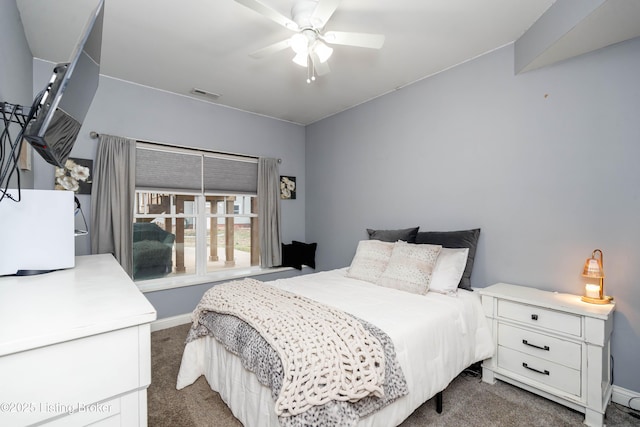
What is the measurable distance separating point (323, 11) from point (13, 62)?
2.02 meters

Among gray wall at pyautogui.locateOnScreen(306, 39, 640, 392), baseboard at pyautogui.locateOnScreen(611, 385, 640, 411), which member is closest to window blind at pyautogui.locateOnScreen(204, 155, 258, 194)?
gray wall at pyautogui.locateOnScreen(306, 39, 640, 392)

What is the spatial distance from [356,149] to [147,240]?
274 centimetres

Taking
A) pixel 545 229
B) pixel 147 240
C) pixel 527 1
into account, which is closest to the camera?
pixel 527 1

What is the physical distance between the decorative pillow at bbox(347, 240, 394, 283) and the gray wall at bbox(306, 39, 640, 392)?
1.90 feet

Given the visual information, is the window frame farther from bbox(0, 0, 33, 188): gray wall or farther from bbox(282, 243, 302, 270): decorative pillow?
bbox(0, 0, 33, 188): gray wall

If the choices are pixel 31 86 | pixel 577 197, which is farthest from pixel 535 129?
pixel 31 86

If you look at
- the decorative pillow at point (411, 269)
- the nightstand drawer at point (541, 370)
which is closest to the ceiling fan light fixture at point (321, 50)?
the decorative pillow at point (411, 269)

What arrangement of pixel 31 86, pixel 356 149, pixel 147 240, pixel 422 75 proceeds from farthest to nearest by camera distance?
pixel 356 149 → pixel 147 240 → pixel 422 75 → pixel 31 86

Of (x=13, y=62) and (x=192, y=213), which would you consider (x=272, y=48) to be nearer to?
(x=13, y=62)

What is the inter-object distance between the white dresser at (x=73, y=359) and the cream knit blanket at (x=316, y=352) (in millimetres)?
583

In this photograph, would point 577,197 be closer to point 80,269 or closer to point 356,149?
point 356,149

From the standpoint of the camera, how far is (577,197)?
2.02 metres

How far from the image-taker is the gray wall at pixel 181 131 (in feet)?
9.23

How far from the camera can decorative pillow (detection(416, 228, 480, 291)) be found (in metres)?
2.40
